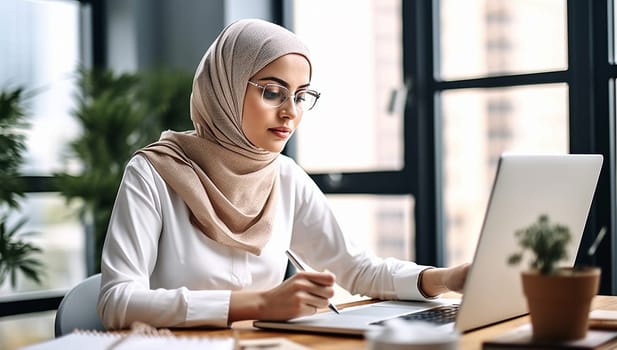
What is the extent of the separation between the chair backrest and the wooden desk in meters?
0.34

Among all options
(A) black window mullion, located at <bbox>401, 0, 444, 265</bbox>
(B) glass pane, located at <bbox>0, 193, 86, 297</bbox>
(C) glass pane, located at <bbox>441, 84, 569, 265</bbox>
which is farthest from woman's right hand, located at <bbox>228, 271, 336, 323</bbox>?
(B) glass pane, located at <bbox>0, 193, 86, 297</bbox>

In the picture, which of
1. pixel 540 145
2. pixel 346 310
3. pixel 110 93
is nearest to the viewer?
pixel 346 310

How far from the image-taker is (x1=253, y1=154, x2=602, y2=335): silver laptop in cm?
126

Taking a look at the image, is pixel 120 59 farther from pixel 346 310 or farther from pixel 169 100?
pixel 346 310

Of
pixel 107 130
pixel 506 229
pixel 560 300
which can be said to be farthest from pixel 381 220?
pixel 560 300

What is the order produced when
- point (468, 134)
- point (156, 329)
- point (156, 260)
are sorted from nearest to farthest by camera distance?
point (156, 329), point (156, 260), point (468, 134)

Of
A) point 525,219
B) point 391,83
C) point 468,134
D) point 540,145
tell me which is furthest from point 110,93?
point 525,219

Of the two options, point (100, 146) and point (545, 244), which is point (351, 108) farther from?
point (545, 244)

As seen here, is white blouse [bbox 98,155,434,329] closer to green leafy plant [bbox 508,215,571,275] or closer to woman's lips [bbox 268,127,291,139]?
woman's lips [bbox 268,127,291,139]

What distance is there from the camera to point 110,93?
12.4ft

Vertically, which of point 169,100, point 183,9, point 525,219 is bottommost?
point 525,219

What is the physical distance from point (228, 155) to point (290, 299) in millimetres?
538

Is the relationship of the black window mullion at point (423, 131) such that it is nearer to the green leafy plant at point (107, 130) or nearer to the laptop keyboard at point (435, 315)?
the green leafy plant at point (107, 130)

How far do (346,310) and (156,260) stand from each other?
0.43 m
